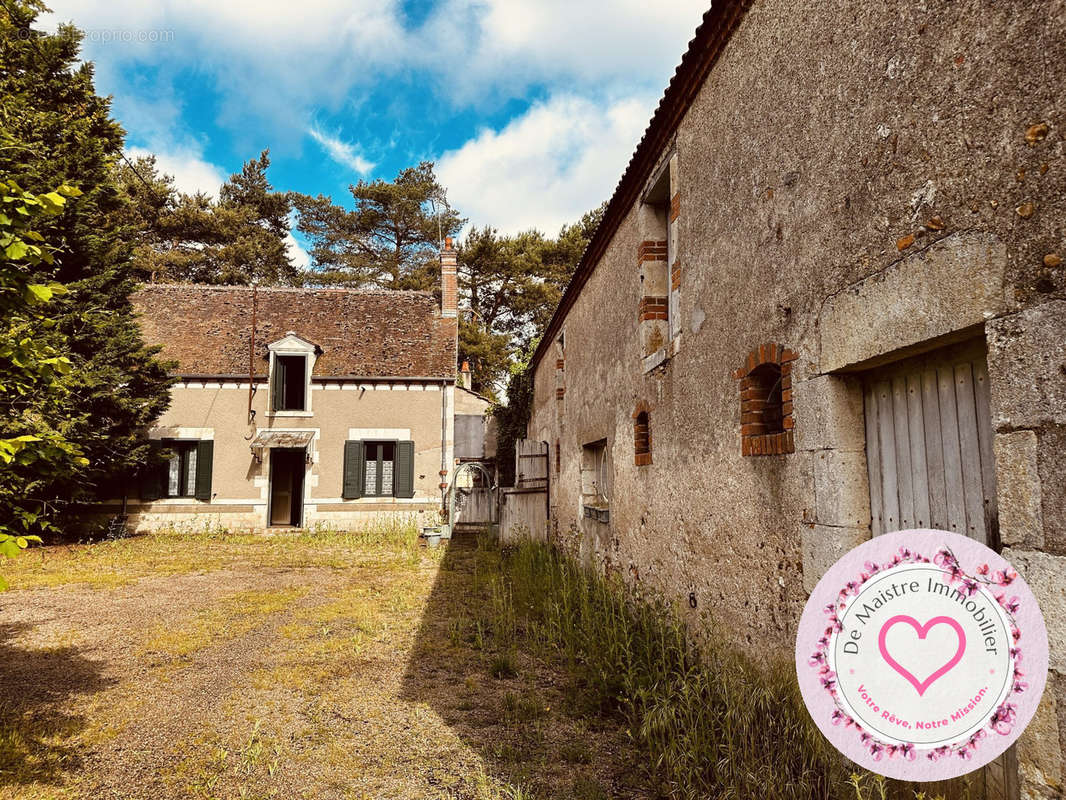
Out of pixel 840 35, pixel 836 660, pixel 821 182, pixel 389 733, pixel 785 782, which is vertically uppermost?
pixel 840 35

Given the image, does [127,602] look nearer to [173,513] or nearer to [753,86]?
[173,513]

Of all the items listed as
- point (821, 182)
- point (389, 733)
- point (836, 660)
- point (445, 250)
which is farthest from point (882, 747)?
point (445, 250)

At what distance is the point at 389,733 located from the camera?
3967 mm

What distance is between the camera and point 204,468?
1472 cm

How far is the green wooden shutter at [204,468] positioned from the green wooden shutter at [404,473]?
4272mm

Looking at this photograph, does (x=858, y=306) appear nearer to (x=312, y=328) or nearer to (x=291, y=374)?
(x=291, y=374)

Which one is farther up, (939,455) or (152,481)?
(939,455)

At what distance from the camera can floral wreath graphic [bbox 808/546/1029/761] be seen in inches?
56.2

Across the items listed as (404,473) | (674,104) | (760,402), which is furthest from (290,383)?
(760,402)

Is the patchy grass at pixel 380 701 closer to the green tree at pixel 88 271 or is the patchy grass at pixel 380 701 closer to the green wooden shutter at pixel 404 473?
the green tree at pixel 88 271

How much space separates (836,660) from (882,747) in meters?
0.20

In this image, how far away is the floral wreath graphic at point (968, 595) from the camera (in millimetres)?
1427

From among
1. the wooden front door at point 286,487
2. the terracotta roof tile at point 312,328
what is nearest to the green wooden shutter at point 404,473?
the terracotta roof tile at point 312,328

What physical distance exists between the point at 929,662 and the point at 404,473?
47.6ft
